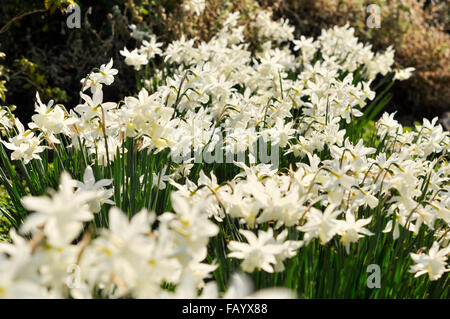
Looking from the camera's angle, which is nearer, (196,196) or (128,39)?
(196,196)

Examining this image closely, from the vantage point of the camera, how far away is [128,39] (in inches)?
A: 195

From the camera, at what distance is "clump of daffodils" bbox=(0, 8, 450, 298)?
40.0 inches

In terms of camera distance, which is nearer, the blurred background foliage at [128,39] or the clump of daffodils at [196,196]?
the clump of daffodils at [196,196]

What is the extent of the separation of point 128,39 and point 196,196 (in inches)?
142

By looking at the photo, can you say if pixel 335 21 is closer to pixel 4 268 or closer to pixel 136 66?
pixel 136 66

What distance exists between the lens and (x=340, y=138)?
2.54 metres

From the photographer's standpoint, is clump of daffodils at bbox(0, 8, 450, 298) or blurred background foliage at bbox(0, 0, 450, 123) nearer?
clump of daffodils at bbox(0, 8, 450, 298)

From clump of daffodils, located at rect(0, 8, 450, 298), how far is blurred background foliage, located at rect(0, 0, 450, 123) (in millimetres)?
1414

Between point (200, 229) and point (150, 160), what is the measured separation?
4.17ft

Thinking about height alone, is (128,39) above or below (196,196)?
above

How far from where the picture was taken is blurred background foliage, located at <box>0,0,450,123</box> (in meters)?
4.79

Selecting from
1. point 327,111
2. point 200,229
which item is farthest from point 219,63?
point 200,229

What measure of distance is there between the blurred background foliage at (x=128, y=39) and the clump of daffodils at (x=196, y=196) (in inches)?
55.7

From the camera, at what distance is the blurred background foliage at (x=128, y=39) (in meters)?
4.79
